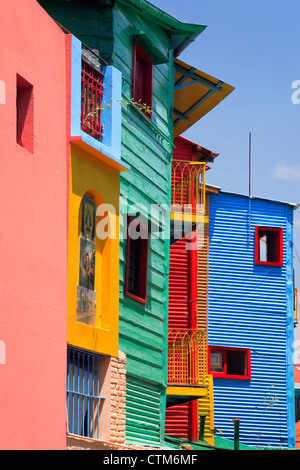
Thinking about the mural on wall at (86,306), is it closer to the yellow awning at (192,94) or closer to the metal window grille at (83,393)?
the metal window grille at (83,393)

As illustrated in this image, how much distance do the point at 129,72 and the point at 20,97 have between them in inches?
166

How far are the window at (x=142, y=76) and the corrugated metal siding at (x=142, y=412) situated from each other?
509 cm

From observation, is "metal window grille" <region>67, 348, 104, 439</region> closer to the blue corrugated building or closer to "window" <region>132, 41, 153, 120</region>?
"window" <region>132, 41, 153, 120</region>

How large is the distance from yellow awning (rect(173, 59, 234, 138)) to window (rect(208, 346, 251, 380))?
7.88 metres

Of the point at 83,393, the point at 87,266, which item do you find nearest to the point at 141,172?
the point at 87,266

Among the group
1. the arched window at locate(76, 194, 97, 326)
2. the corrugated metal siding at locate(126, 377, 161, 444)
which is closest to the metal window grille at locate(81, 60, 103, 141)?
the arched window at locate(76, 194, 97, 326)

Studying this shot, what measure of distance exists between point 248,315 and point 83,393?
47.5 feet

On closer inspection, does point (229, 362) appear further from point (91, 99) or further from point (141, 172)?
point (91, 99)

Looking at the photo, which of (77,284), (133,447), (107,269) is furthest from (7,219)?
(133,447)

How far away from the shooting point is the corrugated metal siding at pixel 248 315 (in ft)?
89.8

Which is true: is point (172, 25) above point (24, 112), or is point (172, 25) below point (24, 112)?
above

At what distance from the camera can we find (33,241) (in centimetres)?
1261

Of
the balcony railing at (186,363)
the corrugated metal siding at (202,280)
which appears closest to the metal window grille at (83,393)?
the balcony railing at (186,363)

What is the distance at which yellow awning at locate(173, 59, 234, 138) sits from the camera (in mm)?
20391
